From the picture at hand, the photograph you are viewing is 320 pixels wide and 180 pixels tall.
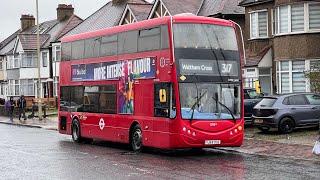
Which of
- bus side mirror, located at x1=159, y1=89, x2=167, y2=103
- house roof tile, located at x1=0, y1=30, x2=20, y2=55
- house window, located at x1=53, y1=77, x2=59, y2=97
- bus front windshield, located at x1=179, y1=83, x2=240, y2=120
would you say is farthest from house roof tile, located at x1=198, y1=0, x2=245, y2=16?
house roof tile, located at x1=0, y1=30, x2=20, y2=55

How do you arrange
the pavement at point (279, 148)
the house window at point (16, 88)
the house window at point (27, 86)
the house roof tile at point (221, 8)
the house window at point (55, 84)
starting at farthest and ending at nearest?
the house window at point (16, 88) < the house window at point (27, 86) < the house window at point (55, 84) < the house roof tile at point (221, 8) < the pavement at point (279, 148)

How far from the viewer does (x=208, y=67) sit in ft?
62.2

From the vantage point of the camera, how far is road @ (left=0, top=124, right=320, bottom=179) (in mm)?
14578

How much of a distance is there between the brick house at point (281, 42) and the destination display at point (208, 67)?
1365 centimetres

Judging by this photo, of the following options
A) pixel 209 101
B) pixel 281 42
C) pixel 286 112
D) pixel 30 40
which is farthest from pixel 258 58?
pixel 30 40

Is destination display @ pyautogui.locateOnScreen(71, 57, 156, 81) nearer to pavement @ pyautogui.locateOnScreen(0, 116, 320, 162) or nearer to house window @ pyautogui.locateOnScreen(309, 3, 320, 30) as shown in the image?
pavement @ pyautogui.locateOnScreen(0, 116, 320, 162)

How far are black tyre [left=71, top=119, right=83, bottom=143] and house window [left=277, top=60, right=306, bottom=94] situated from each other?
1351 cm

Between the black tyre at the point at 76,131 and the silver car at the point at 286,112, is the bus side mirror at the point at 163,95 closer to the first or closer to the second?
the silver car at the point at 286,112

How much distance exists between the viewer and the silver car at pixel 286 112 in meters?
24.1

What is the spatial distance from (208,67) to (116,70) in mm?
3994

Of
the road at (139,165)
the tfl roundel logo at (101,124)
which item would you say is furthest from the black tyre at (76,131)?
the road at (139,165)

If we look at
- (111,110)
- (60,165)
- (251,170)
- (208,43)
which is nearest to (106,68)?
(111,110)

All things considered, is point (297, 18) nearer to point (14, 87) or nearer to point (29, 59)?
point (29, 59)

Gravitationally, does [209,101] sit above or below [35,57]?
below
